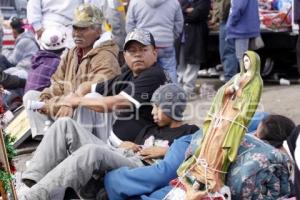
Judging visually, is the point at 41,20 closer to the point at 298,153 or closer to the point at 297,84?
the point at 297,84

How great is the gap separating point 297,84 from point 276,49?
2.30 ft

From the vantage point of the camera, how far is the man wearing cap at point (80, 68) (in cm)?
628

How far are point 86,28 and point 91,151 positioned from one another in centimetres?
210

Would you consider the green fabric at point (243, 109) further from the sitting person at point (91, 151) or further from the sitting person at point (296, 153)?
the sitting person at point (91, 151)

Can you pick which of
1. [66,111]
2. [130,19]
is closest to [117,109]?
[66,111]

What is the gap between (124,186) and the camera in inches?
183

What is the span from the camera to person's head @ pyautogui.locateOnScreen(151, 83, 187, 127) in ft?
16.5

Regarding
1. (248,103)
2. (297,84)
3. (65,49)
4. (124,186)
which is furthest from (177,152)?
(297,84)

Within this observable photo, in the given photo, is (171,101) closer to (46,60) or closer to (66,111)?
(66,111)

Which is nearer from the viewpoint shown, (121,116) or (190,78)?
(121,116)

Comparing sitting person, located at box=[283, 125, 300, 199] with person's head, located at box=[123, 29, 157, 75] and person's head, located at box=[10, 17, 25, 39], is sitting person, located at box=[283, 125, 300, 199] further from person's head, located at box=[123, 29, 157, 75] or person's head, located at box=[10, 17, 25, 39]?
person's head, located at box=[10, 17, 25, 39]

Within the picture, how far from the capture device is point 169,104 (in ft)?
16.5

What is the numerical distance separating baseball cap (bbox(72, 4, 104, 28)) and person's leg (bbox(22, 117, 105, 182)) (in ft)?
4.96

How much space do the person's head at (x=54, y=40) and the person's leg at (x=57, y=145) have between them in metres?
2.14
